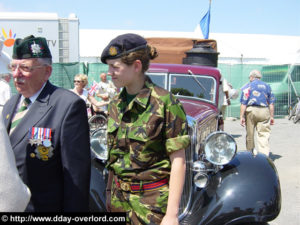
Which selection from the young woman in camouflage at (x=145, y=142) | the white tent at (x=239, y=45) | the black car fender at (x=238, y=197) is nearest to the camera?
the young woman in camouflage at (x=145, y=142)

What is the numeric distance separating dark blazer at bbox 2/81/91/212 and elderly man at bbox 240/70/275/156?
614cm

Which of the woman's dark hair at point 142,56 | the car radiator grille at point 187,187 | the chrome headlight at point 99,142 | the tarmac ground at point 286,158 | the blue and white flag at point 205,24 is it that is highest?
the blue and white flag at point 205,24

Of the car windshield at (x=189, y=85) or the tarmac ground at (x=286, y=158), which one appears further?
the car windshield at (x=189, y=85)

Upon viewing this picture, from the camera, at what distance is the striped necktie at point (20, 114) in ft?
6.37

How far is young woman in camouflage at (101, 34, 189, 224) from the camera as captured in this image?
6.81 ft

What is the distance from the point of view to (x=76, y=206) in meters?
1.93

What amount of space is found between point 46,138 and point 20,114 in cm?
26

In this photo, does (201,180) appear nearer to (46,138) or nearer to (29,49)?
(46,138)

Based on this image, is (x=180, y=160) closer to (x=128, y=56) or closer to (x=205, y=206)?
(x=128, y=56)

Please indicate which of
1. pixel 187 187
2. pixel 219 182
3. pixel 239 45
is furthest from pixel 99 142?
pixel 239 45

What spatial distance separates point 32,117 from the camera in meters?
1.91

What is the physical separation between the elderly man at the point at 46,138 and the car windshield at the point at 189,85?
11.5ft

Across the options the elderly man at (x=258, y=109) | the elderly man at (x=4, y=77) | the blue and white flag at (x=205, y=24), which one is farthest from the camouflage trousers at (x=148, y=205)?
the blue and white flag at (x=205, y=24)

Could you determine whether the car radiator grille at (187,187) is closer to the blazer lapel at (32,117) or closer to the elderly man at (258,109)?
the blazer lapel at (32,117)
